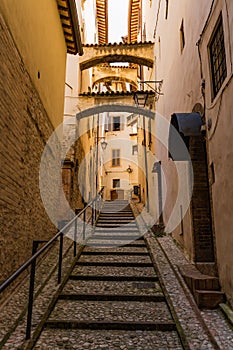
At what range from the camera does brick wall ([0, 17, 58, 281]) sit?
4.23 metres

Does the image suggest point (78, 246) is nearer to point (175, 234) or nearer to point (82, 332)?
point (175, 234)

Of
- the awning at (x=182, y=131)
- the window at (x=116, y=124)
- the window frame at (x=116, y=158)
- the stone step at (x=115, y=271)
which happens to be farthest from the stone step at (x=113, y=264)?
the window at (x=116, y=124)

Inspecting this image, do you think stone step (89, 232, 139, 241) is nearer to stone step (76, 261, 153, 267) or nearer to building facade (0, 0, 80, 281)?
building facade (0, 0, 80, 281)

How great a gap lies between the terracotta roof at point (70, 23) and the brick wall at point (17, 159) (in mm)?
3651

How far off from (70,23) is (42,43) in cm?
265

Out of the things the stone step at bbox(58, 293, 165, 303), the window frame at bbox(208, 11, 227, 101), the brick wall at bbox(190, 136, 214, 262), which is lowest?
the stone step at bbox(58, 293, 165, 303)

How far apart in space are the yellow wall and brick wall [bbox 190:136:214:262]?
351 cm

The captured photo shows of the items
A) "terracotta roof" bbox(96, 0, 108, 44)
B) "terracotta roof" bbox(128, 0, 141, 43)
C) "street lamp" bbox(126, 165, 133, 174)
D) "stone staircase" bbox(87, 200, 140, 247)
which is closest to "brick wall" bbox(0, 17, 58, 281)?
"stone staircase" bbox(87, 200, 140, 247)

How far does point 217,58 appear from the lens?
4.80m

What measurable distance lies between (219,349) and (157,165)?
25.9ft

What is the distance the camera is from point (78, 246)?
7188 millimetres

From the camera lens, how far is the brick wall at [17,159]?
423 centimetres

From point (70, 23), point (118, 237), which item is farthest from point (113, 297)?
point (70, 23)

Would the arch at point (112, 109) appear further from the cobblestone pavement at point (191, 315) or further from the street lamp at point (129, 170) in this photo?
the street lamp at point (129, 170)
